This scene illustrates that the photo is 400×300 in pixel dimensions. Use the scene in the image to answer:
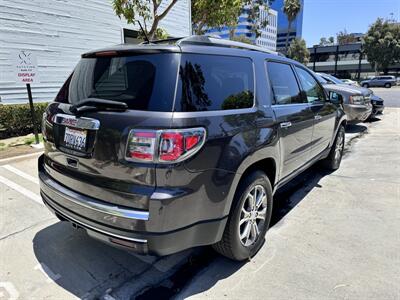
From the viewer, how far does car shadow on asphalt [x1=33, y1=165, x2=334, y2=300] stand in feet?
8.14

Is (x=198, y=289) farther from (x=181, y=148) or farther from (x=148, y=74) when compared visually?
(x=148, y=74)

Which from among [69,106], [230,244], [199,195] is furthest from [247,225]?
[69,106]

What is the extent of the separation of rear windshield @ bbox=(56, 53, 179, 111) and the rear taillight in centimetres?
18

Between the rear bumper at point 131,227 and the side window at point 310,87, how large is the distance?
7.94ft

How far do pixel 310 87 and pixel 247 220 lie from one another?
91.7 inches

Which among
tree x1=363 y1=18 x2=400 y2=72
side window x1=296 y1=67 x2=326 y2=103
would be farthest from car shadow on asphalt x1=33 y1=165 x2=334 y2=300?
tree x1=363 y1=18 x2=400 y2=72

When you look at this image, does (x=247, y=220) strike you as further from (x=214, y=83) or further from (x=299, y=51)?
(x=299, y=51)

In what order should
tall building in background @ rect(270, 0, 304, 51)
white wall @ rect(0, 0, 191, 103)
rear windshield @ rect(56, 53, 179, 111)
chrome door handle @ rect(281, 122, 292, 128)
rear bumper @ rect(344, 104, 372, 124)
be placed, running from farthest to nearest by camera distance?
tall building in background @ rect(270, 0, 304, 51), rear bumper @ rect(344, 104, 372, 124), white wall @ rect(0, 0, 191, 103), chrome door handle @ rect(281, 122, 292, 128), rear windshield @ rect(56, 53, 179, 111)

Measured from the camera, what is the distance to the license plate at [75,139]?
230 cm

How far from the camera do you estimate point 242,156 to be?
2428 millimetres

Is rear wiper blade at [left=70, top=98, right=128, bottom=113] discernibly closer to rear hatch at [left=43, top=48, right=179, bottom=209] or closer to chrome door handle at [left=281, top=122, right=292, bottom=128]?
rear hatch at [left=43, top=48, right=179, bottom=209]

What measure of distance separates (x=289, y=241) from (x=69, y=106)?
2478mm

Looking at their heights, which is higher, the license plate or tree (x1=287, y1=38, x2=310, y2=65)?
tree (x1=287, y1=38, x2=310, y2=65)

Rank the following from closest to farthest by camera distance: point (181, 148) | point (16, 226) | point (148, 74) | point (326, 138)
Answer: point (181, 148) → point (148, 74) → point (16, 226) → point (326, 138)
